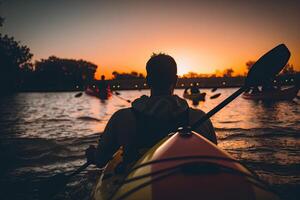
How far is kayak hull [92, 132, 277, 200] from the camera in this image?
1685mm

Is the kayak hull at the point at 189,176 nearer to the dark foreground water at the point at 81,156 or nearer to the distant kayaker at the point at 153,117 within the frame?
the distant kayaker at the point at 153,117

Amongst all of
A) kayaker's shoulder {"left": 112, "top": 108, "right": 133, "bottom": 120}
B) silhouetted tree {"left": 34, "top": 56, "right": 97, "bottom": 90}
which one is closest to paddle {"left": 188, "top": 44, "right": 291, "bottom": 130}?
kayaker's shoulder {"left": 112, "top": 108, "right": 133, "bottom": 120}

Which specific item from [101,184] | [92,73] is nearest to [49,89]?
[92,73]

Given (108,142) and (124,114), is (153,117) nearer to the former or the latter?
(124,114)

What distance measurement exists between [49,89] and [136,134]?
137538 mm

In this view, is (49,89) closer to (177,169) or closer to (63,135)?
(63,135)

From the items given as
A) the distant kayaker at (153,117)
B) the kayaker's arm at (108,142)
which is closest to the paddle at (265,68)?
the distant kayaker at (153,117)

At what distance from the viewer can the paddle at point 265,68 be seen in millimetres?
3047

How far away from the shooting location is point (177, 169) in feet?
6.05

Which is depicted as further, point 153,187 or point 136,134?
point 136,134

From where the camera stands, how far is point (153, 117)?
8.75 ft

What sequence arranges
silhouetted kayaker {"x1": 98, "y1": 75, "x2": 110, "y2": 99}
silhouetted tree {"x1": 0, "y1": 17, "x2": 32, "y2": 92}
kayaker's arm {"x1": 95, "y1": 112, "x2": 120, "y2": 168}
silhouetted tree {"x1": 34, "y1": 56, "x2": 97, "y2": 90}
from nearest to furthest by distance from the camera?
kayaker's arm {"x1": 95, "y1": 112, "x2": 120, "y2": 168} → silhouetted kayaker {"x1": 98, "y1": 75, "x2": 110, "y2": 99} → silhouetted tree {"x1": 0, "y1": 17, "x2": 32, "y2": 92} → silhouetted tree {"x1": 34, "y1": 56, "x2": 97, "y2": 90}

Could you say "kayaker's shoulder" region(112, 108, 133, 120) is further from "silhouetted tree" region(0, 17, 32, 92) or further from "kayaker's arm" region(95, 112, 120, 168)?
"silhouetted tree" region(0, 17, 32, 92)

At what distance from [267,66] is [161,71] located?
1203 millimetres
